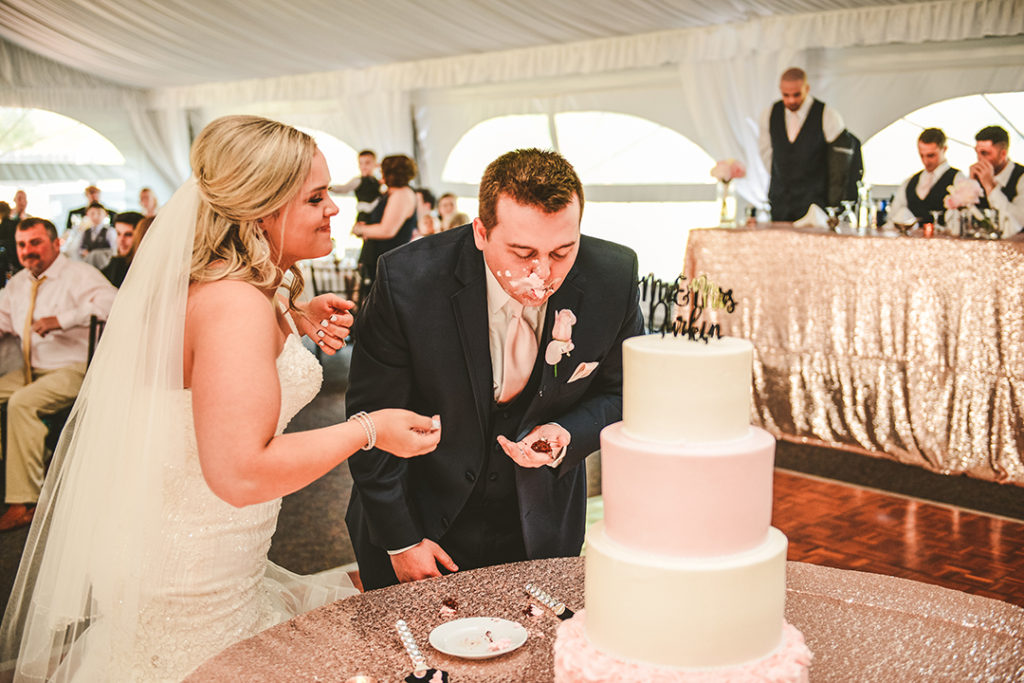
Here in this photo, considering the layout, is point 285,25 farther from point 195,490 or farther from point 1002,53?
point 195,490

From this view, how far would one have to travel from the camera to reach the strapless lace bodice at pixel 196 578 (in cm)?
198

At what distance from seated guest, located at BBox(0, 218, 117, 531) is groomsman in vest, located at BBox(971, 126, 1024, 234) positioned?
16.8ft

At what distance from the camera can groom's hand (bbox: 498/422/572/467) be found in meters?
1.97

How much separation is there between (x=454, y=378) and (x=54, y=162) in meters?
17.3

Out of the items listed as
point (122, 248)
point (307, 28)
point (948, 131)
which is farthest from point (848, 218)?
point (307, 28)

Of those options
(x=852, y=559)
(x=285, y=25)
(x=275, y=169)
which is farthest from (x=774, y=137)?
(x=285, y=25)

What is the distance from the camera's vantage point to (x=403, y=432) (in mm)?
1842

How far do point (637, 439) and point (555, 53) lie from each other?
10.3m

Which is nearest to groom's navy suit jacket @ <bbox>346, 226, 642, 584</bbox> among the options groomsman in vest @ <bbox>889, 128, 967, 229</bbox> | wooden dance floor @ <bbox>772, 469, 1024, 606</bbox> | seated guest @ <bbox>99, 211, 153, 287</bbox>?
wooden dance floor @ <bbox>772, 469, 1024, 606</bbox>

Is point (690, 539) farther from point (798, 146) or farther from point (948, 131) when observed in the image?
point (948, 131)

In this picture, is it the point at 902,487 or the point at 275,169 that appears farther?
the point at 902,487

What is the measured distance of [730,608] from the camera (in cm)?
130

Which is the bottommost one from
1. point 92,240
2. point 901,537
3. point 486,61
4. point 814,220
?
point 901,537

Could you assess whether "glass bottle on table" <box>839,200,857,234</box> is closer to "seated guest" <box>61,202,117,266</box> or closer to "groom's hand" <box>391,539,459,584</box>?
"groom's hand" <box>391,539,459,584</box>
